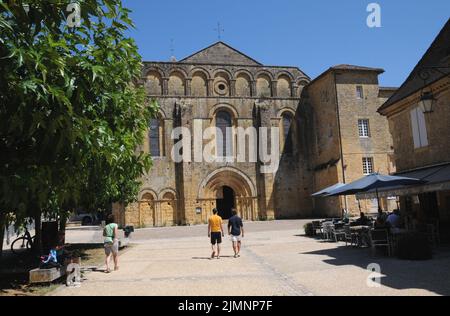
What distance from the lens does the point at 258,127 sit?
3459 cm

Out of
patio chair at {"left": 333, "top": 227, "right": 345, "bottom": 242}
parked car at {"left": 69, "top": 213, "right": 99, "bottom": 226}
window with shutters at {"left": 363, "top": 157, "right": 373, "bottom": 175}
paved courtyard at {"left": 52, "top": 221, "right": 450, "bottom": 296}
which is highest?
window with shutters at {"left": 363, "top": 157, "right": 373, "bottom": 175}

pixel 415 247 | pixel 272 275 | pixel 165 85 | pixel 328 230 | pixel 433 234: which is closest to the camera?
pixel 272 275

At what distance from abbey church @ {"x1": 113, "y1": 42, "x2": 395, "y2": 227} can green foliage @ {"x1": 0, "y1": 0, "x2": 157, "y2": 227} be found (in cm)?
2306

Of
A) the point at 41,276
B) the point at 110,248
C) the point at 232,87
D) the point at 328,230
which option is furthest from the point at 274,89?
the point at 41,276

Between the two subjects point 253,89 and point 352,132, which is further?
point 253,89

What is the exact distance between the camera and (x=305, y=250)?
13.9 m

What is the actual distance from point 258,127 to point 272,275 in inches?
1012

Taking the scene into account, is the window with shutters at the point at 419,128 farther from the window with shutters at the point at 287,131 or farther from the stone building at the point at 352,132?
the window with shutters at the point at 287,131

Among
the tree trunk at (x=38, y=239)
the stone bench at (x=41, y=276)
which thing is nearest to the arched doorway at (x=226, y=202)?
the tree trunk at (x=38, y=239)

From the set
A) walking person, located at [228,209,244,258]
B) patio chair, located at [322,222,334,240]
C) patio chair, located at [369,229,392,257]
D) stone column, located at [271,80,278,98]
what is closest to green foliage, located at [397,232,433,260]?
patio chair, located at [369,229,392,257]

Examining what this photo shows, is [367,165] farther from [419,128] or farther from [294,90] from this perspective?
[419,128]

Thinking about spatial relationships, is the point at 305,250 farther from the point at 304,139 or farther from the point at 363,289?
the point at 304,139

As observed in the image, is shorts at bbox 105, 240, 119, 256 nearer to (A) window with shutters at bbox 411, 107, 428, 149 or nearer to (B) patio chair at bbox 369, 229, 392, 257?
(B) patio chair at bbox 369, 229, 392, 257

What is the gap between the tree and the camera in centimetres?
603
